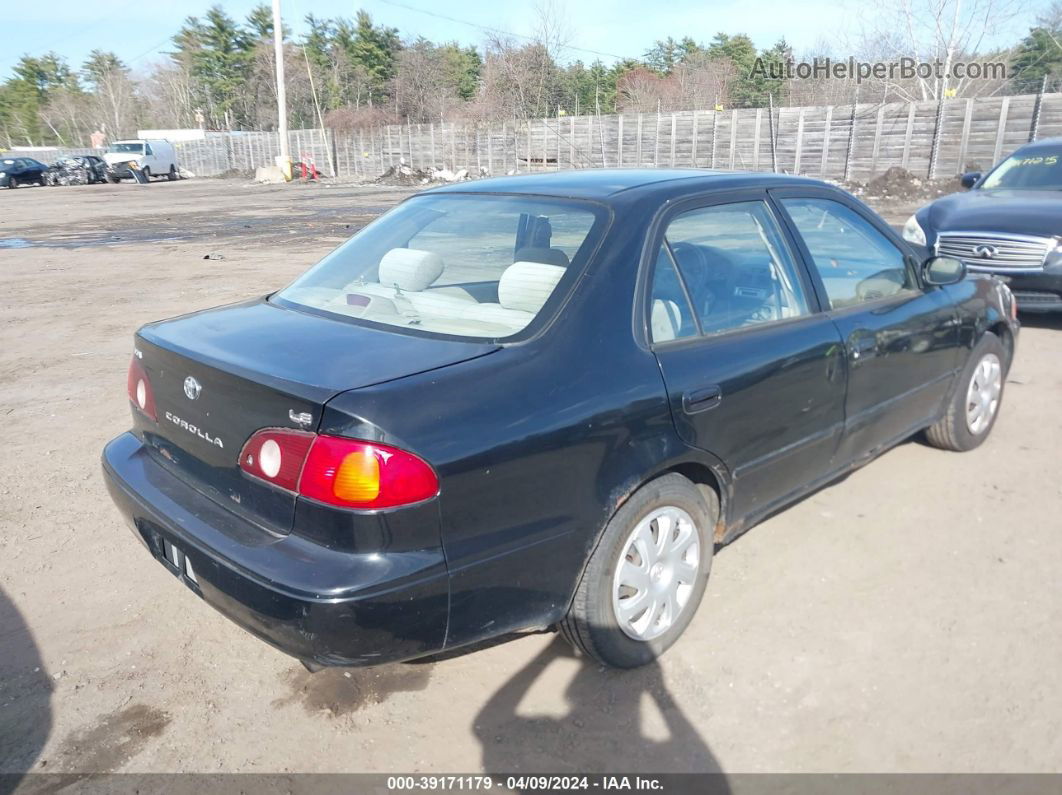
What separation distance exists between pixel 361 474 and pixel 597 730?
3.82ft

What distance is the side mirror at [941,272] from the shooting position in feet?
13.4

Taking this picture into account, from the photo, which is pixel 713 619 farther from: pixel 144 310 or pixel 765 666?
pixel 144 310

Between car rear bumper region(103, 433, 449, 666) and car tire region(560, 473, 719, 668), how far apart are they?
585 mm

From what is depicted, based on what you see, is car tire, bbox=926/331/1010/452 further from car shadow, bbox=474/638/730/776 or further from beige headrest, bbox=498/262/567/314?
beige headrest, bbox=498/262/567/314

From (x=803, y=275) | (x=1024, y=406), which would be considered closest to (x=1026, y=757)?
(x=803, y=275)

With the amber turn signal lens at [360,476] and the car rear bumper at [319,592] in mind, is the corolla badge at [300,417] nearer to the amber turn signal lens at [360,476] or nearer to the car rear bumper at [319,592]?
the amber turn signal lens at [360,476]

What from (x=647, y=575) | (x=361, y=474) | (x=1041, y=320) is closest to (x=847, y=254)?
(x=647, y=575)

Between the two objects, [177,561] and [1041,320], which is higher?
[177,561]

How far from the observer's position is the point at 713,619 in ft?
10.6

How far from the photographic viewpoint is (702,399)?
2.85 metres

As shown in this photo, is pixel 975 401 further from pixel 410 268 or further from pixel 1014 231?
pixel 1014 231

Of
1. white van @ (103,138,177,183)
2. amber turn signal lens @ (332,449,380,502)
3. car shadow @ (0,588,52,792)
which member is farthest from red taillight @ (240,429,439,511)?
white van @ (103,138,177,183)

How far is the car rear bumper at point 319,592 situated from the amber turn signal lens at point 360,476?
16cm

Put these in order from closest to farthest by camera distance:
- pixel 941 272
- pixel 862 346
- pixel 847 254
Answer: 1. pixel 862 346
2. pixel 847 254
3. pixel 941 272
